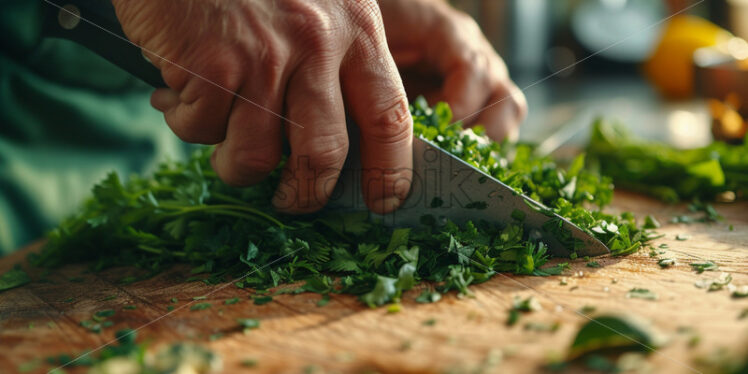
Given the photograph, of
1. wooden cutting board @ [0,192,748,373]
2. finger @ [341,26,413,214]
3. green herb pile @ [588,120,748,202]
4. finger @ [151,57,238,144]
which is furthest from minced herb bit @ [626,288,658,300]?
finger @ [151,57,238,144]

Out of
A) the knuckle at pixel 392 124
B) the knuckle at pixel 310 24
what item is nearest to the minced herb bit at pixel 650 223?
the knuckle at pixel 392 124

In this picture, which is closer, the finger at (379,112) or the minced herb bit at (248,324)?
the minced herb bit at (248,324)

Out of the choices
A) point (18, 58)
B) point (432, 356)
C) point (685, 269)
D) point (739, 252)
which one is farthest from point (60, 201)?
point (739, 252)

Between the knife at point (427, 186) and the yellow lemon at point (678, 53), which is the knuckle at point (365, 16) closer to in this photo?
the knife at point (427, 186)

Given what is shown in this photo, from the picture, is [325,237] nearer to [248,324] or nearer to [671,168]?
[248,324]

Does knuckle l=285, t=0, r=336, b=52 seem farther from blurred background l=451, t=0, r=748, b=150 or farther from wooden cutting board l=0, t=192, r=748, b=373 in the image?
blurred background l=451, t=0, r=748, b=150

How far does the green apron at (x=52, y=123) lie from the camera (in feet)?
6.09

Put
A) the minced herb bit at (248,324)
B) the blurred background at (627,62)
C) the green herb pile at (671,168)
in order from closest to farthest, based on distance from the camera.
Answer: the minced herb bit at (248,324), the green herb pile at (671,168), the blurred background at (627,62)

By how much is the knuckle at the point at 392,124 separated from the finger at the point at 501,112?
2.82 feet

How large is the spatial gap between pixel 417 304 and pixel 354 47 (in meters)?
0.59

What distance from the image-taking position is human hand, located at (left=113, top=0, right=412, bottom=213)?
1.12 metres

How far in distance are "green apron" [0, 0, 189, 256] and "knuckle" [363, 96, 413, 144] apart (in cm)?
88

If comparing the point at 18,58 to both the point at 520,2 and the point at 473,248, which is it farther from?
the point at 520,2

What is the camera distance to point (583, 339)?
852 millimetres
